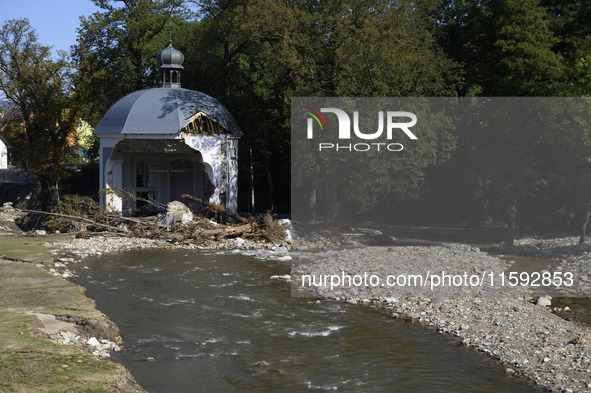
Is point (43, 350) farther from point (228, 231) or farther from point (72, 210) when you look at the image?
point (72, 210)

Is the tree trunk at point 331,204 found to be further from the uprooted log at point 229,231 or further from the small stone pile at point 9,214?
the small stone pile at point 9,214

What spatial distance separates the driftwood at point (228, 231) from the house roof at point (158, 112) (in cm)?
578

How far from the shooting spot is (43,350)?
779 cm

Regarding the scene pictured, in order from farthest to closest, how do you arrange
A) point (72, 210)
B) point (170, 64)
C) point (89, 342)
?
point (170, 64)
point (72, 210)
point (89, 342)

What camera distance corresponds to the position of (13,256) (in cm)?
1617

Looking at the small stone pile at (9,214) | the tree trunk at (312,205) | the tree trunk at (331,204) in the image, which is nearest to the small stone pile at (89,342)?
the tree trunk at (331,204)

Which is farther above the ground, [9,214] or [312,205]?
[312,205]

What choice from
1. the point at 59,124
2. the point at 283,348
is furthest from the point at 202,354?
the point at 59,124

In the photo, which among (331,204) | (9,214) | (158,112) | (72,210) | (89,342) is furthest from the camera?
(9,214)

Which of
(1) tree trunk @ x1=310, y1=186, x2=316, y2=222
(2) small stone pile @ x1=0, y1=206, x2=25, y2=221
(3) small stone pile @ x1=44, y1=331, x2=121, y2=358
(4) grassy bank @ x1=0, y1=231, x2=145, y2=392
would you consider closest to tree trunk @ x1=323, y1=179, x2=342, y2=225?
(1) tree trunk @ x1=310, y1=186, x2=316, y2=222

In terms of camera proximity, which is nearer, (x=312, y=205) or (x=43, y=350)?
(x=43, y=350)

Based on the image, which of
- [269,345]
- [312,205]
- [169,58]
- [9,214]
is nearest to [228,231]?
[312,205]

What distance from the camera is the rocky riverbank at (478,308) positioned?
27.9 ft

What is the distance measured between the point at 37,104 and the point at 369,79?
1840 cm
